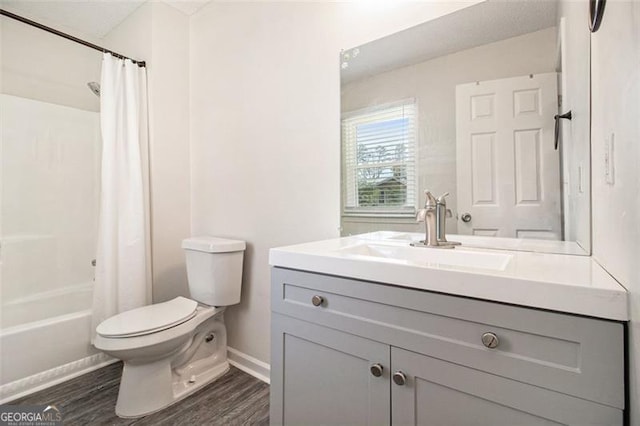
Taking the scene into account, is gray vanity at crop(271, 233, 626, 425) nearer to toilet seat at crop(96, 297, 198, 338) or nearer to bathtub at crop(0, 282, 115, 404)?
toilet seat at crop(96, 297, 198, 338)

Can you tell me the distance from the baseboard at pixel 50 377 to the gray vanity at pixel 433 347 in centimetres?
154

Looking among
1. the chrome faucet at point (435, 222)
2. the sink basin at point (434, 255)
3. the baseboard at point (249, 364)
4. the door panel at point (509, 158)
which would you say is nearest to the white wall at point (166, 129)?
the baseboard at point (249, 364)

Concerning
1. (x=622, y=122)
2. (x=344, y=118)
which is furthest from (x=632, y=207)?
(x=344, y=118)

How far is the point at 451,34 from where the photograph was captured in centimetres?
125

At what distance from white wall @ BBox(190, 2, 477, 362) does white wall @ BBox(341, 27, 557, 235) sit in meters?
0.19

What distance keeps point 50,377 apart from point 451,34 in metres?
2.69

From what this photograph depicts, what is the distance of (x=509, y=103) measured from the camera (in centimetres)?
114

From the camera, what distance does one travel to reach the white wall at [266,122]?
157 centimetres

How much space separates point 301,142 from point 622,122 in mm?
1310

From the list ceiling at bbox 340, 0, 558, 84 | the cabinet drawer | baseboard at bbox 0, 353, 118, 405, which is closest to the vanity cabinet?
the cabinet drawer

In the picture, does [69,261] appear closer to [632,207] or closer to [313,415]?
[313,415]

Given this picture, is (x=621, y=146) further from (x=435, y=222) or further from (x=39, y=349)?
(x=39, y=349)

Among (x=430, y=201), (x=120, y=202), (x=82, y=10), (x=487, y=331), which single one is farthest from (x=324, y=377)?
(x=82, y=10)

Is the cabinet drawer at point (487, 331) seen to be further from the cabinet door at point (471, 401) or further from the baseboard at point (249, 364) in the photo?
the baseboard at point (249, 364)
